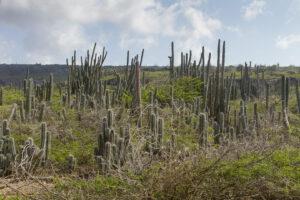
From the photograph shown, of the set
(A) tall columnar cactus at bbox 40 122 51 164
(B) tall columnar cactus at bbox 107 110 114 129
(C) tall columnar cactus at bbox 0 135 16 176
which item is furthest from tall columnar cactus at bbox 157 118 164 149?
(C) tall columnar cactus at bbox 0 135 16 176

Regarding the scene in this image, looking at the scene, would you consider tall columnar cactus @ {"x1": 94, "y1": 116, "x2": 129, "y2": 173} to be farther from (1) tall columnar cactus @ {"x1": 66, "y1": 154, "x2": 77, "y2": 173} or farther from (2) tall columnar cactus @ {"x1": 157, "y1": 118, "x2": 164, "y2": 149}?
(2) tall columnar cactus @ {"x1": 157, "y1": 118, "x2": 164, "y2": 149}

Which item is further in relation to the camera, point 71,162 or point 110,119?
point 71,162

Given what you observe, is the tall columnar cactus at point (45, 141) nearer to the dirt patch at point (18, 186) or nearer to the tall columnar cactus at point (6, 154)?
the tall columnar cactus at point (6, 154)

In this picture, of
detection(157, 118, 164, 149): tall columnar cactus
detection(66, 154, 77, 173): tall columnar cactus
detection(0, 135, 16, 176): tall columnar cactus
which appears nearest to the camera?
detection(0, 135, 16, 176): tall columnar cactus

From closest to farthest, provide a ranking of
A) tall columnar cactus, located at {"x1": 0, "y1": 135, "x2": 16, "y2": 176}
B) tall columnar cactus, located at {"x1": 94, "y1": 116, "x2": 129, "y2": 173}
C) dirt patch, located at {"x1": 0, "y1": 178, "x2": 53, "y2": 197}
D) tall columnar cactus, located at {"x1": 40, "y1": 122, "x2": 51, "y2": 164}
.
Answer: dirt patch, located at {"x1": 0, "y1": 178, "x2": 53, "y2": 197}, tall columnar cactus, located at {"x1": 94, "y1": 116, "x2": 129, "y2": 173}, tall columnar cactus, located at {"x1": 0, "y1": 135, "x2": 16, "y2": 176}, tall columnar cactus, located at {"x1": 40, "y1": 122, "x2": 51, "y2": 164}

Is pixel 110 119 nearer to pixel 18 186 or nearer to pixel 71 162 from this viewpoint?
pixel 71 162

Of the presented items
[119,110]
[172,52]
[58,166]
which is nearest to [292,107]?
[172,52]

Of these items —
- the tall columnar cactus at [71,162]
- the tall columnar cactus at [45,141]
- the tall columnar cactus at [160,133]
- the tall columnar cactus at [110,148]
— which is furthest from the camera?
the tall columnar cactus at [160,133]

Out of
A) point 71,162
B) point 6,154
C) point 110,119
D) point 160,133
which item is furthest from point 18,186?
point 160,133

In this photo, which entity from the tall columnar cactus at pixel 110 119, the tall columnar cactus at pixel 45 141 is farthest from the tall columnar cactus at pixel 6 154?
the tall columnar cactus at pixel 110 119

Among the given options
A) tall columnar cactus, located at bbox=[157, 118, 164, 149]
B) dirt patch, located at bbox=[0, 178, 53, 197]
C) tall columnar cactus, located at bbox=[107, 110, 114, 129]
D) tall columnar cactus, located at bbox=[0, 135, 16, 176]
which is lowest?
dirt patch, located at bbox=[0, 178, 53, 197]

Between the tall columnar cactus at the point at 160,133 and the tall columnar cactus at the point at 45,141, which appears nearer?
the tall columnar cactus at the point at 45,141

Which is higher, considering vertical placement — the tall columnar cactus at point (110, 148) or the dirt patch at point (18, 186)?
the tall columnar cactus at point (110, 148)

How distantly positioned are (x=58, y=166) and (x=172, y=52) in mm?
12603
